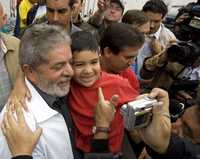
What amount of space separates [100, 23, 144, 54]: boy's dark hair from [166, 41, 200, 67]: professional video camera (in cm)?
27

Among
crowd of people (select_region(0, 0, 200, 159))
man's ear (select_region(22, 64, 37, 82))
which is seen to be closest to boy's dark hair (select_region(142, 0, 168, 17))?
crowd of people (select_region(0, 0, 200, 159))

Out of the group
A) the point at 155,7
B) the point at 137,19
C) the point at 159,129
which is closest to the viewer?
the point at 159,129

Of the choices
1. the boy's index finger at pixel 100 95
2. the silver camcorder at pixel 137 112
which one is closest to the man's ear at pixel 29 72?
the boy's index finger at pixel 100 95

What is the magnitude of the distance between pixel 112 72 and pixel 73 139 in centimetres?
47

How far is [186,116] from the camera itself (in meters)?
1.41

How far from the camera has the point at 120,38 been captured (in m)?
1.99

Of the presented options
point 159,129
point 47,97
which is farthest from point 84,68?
point 159,129

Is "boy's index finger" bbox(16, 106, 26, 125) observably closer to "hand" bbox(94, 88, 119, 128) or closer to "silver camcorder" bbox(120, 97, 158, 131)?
"hand" bbox(94, 88, 119, 128)

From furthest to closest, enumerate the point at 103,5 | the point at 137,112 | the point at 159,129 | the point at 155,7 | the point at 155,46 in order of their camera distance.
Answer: the point at 155,7
the point at 103,5
the point at 155,46
the point at 159,129
the point at 137,112

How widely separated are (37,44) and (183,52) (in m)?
0.95

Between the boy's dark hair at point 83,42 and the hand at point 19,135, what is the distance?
40 cm

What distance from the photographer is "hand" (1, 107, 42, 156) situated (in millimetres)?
1447

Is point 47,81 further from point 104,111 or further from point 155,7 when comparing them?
point 155,7

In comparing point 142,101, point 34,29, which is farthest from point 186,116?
point 34,29
